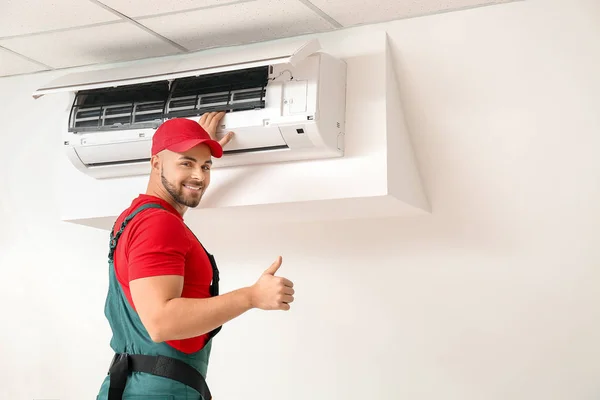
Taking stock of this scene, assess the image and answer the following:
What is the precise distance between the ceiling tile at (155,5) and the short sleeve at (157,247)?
949 mm

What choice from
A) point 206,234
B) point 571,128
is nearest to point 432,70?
point 571,128

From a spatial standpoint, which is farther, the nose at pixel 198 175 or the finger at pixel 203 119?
the finger at pixel 203 119

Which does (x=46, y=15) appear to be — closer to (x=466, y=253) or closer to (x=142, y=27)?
(x=142, y=27)

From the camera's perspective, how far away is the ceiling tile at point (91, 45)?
2984 mm

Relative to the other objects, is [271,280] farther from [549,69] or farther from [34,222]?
[34,222]

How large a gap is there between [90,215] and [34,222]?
0.57m

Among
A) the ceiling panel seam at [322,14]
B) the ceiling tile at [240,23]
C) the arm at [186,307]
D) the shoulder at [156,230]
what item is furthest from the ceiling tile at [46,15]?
the arm at [186,307]

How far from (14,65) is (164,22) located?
3.27 feet

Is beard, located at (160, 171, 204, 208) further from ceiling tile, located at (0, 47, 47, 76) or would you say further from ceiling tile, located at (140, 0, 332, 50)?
ceiling tile, located at (0, 47, 47, 76)

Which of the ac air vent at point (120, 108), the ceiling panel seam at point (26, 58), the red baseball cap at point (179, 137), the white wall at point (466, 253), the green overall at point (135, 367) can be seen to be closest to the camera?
the green overall at point (135, 367)

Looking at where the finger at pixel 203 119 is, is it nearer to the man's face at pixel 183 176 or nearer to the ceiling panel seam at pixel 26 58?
the man's face at pixel 183 176

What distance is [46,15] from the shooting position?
9.17ft

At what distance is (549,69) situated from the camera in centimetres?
263

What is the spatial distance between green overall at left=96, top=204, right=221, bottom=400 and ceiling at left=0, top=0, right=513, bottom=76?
93 centimetres
